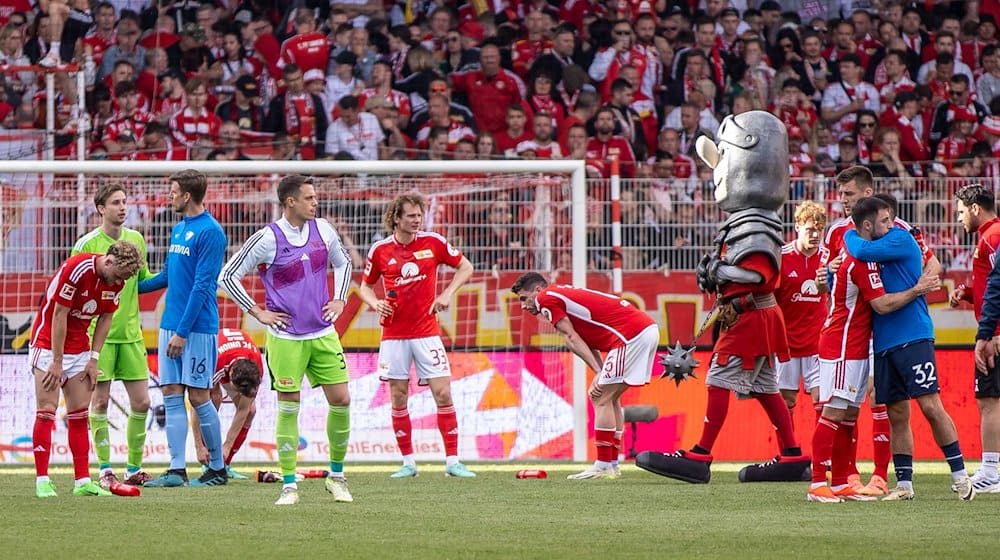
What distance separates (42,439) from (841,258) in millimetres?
5242

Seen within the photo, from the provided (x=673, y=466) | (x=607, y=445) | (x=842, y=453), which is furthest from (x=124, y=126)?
(x=842, y=453)

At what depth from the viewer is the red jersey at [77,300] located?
9.03 meters

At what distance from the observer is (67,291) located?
9031 millimetres

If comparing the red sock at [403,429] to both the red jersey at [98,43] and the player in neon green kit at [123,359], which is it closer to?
the player in neon green kit at [123,359]

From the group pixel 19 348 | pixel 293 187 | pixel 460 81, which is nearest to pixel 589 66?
pixel 460 81

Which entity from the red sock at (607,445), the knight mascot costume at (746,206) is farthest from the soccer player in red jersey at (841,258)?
the knight mascot costume at (746,206)

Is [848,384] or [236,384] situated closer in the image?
[848,384]

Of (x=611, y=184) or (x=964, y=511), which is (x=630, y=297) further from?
(x=964, y=511)

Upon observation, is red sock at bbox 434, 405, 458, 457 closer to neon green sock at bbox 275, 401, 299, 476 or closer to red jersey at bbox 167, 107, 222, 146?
neon green sock at bbox 275, 401, 299, 476

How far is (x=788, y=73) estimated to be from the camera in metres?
17.9

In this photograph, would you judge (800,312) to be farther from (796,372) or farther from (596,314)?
(596,314)

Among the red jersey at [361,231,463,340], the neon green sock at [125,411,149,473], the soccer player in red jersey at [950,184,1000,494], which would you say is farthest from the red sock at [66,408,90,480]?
the soccer player in red jersey at [950,184,1000,494]

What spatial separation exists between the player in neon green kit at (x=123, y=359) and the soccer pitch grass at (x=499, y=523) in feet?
1.82

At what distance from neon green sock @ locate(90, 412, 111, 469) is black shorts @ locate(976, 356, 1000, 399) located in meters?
6.10
